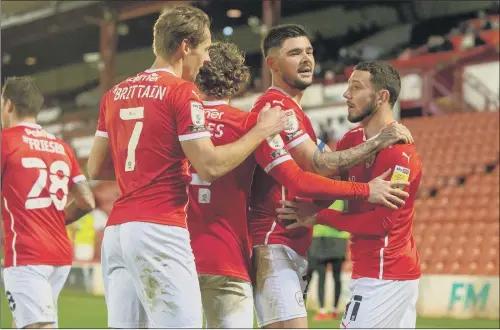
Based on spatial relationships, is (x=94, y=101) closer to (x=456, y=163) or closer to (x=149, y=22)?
(x=149, y=22)

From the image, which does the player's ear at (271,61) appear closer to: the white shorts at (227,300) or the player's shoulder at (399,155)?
the player's shoulder at (399,155)

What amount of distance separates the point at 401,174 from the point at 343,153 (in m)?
0.27

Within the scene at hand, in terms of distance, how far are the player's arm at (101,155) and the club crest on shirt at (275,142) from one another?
0.69 m

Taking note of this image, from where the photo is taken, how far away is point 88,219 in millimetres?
17297

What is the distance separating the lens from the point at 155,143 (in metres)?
3.31

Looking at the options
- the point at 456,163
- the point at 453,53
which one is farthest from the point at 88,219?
the point at 453,53

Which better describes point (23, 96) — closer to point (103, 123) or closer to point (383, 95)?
point (103, 123)

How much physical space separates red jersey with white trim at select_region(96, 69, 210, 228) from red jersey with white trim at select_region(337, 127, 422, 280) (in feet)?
2.93

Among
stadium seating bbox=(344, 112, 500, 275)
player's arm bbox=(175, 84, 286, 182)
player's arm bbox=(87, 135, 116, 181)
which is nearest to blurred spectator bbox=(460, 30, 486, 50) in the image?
stadium seating bbox=(344, 112, 500, 275)

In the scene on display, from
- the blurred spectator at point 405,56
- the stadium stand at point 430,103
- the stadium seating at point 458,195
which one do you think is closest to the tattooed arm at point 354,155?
the stadium stand at point 430,103

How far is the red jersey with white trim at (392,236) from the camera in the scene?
372 cm

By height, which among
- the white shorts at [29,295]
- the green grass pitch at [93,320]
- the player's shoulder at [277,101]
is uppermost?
the player's shoulder at [277,101]

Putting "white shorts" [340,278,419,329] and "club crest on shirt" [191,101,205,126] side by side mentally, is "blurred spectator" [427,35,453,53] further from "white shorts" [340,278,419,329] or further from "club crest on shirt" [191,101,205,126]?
"club crest on shirt" [191,101,205,126]

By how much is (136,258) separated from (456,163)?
12.2 meters
